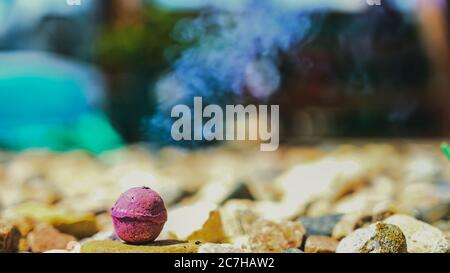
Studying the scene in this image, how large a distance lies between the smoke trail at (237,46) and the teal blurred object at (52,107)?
504 mm

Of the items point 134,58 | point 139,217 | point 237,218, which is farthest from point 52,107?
point 139,217

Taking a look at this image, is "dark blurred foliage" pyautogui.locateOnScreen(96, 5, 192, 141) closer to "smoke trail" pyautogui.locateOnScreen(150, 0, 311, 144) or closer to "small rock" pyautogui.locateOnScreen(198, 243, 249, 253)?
"smoke trail" pyautogui.locateOnScreen(150, 0, 311, 144)

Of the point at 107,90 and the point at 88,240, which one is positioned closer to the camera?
the point at 88,240

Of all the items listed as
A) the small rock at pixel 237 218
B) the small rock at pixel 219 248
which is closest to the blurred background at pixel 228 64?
the small rock at pixel 237 218

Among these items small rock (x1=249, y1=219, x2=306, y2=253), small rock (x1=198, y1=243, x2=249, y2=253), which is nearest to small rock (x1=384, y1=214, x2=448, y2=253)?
small rock (x1=249, y1=219, x2=306, y2=253)

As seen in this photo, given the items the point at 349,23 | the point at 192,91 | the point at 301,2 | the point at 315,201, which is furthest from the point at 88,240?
the point at 349,23

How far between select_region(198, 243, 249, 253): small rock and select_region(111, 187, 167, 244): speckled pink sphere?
0.25ft

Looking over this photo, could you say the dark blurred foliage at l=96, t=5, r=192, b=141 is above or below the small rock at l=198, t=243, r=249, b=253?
above

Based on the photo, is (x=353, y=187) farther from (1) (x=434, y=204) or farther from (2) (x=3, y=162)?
(2) (x=3, y=162)

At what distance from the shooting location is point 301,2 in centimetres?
224

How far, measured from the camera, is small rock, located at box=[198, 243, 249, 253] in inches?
39.6

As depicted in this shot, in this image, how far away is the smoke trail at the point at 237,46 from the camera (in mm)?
2100

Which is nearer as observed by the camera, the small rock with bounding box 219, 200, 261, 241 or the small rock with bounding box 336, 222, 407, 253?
the small rock with bounding box 336, 222, 407, 253
